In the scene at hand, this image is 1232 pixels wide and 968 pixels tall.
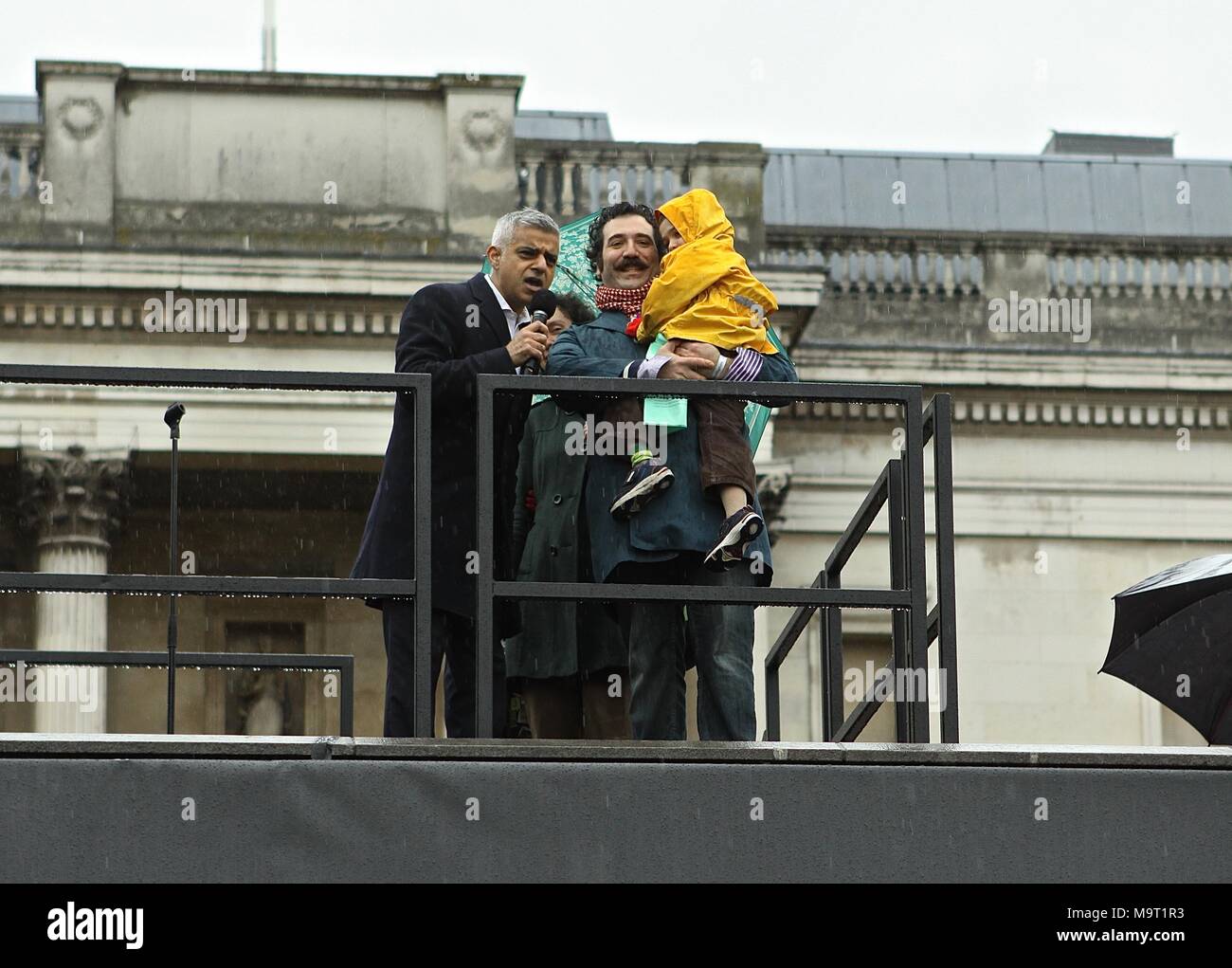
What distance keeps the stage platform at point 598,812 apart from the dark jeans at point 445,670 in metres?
0.84

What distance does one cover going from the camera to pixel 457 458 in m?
7.89

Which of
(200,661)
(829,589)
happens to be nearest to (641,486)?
(829,589)

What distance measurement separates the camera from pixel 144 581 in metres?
6.74

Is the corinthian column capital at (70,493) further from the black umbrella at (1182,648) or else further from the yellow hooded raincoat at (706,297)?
the yellow hooded raincoat at (706,297)

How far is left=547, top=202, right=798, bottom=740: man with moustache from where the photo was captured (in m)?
7.52

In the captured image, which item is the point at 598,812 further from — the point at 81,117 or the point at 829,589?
the point at 81,117

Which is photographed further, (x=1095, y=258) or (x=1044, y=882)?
(x=1095, y=258)

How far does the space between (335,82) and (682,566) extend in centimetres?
1770

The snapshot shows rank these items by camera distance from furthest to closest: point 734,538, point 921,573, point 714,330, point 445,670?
point 445,670 < point 714,330 < point 734,538 < point 921,573

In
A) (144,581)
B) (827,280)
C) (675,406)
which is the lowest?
(144,581)

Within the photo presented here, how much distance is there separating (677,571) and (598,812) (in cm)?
140

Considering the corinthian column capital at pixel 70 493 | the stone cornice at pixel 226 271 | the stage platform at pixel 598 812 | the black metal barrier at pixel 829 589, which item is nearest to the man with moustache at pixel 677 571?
the black metal barrier at pixel 829 589

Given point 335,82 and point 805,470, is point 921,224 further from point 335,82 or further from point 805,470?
point 335,82
